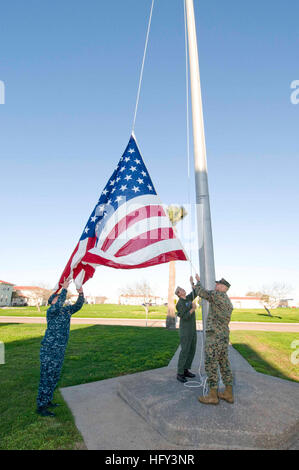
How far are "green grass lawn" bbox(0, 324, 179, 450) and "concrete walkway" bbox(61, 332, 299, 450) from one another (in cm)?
31

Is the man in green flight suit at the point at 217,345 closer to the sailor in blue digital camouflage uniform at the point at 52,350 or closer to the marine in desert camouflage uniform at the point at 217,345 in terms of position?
the marine in desert camouflage uniform at the point at 217,345

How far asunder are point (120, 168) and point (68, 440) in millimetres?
4758

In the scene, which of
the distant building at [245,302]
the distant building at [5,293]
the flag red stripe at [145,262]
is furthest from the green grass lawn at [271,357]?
the distant building at [5,293]

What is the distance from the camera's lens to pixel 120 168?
5746mm

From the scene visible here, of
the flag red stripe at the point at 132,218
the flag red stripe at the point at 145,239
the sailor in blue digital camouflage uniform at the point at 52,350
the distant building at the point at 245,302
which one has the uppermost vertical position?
the flag red stripe at the point at 132,218

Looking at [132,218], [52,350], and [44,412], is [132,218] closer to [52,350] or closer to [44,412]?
[52,350]

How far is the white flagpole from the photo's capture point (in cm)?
481

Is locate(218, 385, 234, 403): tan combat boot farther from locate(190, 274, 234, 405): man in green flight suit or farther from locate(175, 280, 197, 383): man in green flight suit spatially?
locate(175, 280, 197, 383): man in green flight suit

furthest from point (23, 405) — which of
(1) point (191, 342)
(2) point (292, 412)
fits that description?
(2) point (292, 412)

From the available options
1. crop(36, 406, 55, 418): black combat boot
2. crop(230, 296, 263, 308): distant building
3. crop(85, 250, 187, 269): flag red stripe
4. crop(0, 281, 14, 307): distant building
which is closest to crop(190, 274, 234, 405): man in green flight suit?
crop(85, 250, 187, 269): flag red stripe

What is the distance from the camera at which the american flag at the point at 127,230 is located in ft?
16.0

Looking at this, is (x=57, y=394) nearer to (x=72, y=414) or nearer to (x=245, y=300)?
(x=72, y=414)

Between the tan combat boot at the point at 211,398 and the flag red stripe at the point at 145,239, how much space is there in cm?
262

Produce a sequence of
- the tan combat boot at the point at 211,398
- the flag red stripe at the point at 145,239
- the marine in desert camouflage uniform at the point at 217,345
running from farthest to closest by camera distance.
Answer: the flag red stripe at the point at 145,239 → the marine in desert camouflage uniform at the point at 217,345 → the tan combat boot at the point at 211,398
